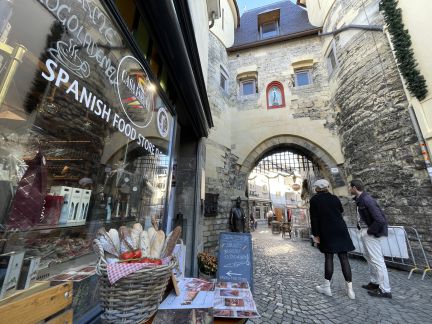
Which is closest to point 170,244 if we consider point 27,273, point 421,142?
point 27,273

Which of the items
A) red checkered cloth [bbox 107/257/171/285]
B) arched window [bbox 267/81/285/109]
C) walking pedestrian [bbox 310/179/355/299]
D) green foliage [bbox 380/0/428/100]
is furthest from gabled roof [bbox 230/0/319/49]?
red checkered cloth [bbox 107/257/171/285]

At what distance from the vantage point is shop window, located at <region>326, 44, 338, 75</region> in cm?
726

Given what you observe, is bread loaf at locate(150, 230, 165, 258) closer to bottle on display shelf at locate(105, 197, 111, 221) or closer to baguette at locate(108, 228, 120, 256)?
baguette at locate(108, 228, 120, 256)

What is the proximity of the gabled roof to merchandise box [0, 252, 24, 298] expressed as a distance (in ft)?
33.4

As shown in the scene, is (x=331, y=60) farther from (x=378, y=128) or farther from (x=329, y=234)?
(x=329, y=234)

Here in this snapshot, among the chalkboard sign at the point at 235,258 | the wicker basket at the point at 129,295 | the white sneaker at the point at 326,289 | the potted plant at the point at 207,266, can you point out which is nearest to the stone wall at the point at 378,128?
the white sneaker at the point at 326,289

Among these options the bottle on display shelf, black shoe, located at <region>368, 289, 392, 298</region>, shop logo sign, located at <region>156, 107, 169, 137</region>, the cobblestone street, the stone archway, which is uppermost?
the stone archway

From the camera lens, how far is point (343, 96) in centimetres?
656

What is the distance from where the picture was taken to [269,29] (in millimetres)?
10016

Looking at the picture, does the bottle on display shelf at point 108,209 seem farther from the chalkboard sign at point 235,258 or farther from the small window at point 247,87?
the small window at point 247,87

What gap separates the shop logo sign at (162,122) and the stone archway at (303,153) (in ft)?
18.0

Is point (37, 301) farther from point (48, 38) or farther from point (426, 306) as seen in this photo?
point (426, 306)

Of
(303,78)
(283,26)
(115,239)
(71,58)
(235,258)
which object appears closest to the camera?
(115,239)

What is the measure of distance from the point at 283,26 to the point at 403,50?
6750 millimetres
